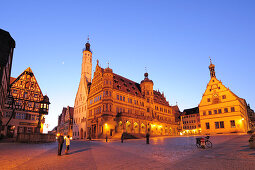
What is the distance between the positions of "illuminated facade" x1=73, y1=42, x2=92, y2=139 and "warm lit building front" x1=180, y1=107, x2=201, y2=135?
53121 millimetres

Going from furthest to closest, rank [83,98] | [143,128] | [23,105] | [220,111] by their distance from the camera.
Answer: [83,98] → [143,128] → [220,111] → [23,105]

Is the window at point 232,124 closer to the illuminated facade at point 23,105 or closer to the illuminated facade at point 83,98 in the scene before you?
the illuminated facade at point 83,98

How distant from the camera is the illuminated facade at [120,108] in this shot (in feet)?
145

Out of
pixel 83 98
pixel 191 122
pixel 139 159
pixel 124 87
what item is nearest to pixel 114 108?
pixel 124 87

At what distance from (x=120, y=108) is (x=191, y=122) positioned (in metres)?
50.2

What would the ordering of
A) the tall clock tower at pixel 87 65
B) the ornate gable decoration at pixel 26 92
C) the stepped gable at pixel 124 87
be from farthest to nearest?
the tall clock tower at pixel 87 65, the stepped gable at pixel 124 87, the ornate gable decoration at pixel 26 92

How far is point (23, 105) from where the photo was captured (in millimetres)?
39625

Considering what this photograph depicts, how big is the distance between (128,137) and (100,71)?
21.4 metres

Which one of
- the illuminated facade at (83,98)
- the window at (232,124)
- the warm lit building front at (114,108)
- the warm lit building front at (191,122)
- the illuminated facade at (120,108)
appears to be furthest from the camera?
the warm lit building front at (191,122)

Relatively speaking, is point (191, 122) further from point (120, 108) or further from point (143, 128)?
point (120, 108)

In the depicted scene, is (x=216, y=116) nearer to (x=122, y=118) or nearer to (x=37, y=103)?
(x=122, y=118)

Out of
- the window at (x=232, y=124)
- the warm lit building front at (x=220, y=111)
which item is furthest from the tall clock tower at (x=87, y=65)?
the window at (x=232, y=124)

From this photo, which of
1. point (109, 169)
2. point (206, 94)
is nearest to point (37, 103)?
point (109, 169)

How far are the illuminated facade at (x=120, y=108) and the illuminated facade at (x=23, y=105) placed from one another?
1374 cm
